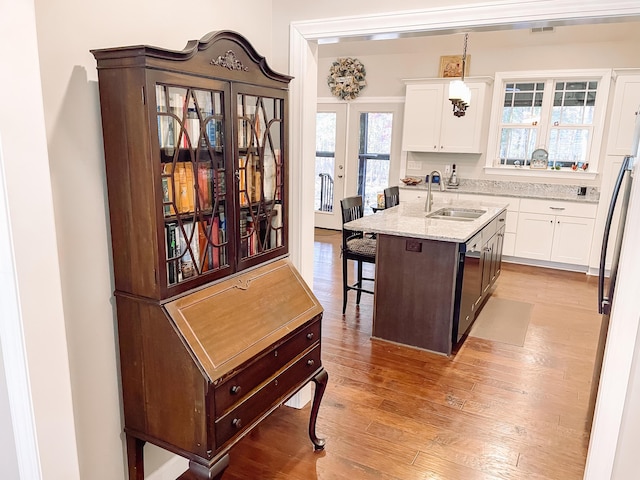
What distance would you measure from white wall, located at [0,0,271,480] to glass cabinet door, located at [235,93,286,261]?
400 millimetres

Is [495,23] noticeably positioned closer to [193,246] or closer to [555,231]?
[193,246]

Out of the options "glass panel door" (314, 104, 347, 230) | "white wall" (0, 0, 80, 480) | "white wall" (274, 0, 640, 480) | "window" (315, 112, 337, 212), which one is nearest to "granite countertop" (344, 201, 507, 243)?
"white wall" (274, 0, 640, 480)

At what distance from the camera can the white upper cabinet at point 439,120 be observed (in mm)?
6168

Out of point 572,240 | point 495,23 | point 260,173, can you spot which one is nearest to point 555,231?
point 572,240

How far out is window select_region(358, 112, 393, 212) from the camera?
721 centimetres

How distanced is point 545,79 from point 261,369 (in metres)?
5.58

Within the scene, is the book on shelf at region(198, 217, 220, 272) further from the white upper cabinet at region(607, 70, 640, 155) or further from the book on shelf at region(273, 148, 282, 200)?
the white upper cabinet at region(607, 70, 640, 155)

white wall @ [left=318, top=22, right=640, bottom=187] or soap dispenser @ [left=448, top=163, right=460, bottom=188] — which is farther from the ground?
white wall @ [left=318, top=22, right=640, bottom=187]

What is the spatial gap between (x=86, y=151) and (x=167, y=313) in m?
0.61

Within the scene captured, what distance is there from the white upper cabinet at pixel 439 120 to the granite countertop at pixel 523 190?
484mm

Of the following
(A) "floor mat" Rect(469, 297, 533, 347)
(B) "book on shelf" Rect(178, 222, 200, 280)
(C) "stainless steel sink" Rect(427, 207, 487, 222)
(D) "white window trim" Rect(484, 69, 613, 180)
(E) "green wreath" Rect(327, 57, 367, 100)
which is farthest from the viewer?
(E) "green wreath" Rect(327, 57, 367, 100)

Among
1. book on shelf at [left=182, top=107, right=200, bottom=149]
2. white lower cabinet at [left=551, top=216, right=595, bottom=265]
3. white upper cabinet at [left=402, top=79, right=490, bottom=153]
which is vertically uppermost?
white upper cabinet at [left=402, top=79, right=490, bottom=153]

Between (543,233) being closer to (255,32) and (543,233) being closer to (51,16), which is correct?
(255,32)

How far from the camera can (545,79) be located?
5852mm
